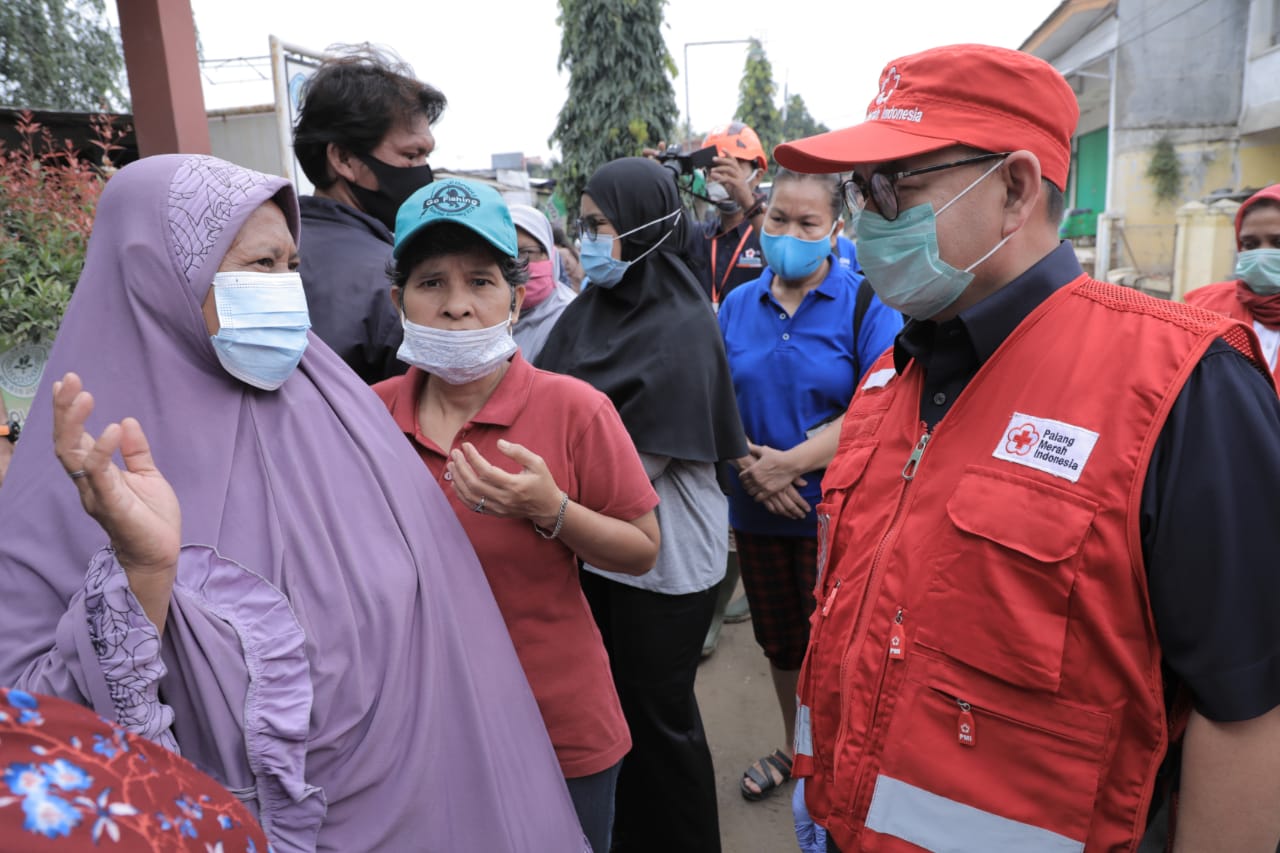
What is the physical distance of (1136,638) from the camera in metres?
1.13

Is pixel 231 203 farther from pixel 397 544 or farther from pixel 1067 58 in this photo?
pixel 1067 58

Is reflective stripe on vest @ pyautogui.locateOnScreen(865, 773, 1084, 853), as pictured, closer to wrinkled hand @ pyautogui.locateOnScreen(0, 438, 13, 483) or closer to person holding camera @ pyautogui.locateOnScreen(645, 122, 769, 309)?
wrinkled hand @ pyautogui.locateOnScreen(0, 438, 13, 483)

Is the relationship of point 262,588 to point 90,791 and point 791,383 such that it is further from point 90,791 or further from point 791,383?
point 791,383

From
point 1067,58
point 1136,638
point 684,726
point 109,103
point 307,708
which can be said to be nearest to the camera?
point 1136,638

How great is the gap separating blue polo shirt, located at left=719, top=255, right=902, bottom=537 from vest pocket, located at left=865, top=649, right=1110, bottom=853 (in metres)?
1.71

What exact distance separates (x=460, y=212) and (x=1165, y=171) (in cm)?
1993

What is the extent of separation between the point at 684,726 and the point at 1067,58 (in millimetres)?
23608

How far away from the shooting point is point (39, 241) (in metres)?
3.38

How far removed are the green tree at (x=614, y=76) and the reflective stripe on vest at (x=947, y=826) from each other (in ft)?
32.3

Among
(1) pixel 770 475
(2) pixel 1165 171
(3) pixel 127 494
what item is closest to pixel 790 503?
(1) pixel 770 475

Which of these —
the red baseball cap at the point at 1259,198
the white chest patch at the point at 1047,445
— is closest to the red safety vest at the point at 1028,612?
the white chest patch at the point at 1047,445

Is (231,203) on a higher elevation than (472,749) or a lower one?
higher

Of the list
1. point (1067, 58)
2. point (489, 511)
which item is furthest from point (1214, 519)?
point (1067, 58)

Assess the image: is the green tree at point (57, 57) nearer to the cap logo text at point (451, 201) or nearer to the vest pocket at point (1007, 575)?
the cap logo text at point (451, 201)
